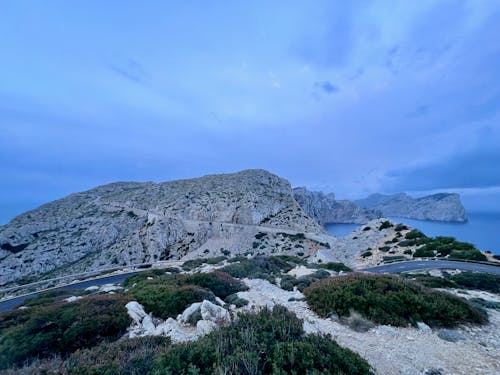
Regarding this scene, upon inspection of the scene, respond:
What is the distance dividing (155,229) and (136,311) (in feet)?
133

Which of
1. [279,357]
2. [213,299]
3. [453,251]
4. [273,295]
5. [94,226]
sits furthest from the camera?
[94,226]

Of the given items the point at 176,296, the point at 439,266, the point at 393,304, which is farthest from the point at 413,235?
the point at 176,296

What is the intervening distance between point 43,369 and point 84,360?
52cm

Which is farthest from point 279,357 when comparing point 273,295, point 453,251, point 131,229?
point 131,229

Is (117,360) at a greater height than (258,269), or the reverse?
(117,360)

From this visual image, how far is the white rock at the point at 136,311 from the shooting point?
7046 millimetres

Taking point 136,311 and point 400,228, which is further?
point 400,228

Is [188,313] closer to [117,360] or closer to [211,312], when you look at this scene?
[211,312]

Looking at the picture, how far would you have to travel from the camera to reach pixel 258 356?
3.51m

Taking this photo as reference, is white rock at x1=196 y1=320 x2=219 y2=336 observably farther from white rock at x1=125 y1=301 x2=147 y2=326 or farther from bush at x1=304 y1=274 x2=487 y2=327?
bush at x1=304 y1=274 x2=487 y2=327

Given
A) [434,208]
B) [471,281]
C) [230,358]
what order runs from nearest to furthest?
[230,358] < [471,281] < [434,208]

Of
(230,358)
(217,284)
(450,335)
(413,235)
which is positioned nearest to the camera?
(230,358)

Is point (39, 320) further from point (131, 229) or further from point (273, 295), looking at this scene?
point (131, 229)

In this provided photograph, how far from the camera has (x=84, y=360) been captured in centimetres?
389
